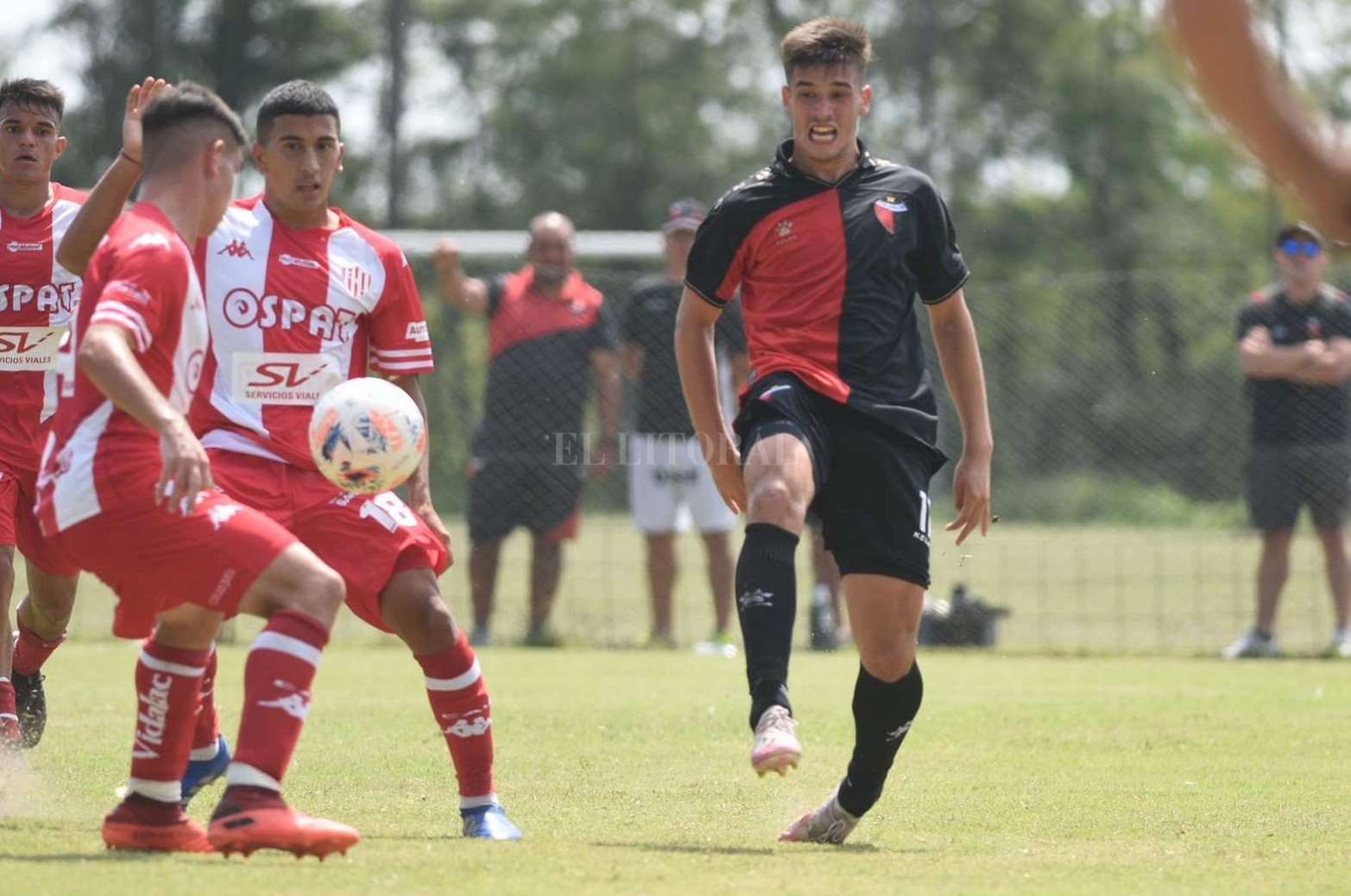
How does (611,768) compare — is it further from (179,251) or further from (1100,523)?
(1100,523)

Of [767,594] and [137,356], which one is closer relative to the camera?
[137,356]

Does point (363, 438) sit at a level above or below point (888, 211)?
below

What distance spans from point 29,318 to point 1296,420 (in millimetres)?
8895

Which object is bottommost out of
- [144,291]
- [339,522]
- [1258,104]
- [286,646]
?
[286,646]

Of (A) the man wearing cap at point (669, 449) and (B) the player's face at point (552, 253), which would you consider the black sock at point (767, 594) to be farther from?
(B) the player's face at point (552, 253)

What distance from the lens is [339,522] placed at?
5.89 meters

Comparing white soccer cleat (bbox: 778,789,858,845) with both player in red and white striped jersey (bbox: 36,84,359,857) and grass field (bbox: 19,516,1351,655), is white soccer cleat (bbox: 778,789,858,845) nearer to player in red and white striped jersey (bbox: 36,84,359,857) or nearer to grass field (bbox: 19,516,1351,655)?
player in red and white striped jersey (bbox: 36,84,359,857)

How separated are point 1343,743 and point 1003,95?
41.8 meters

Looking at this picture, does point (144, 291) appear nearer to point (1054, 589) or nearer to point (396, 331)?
point (396, 331)

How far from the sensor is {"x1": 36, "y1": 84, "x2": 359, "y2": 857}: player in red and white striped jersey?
493 cm

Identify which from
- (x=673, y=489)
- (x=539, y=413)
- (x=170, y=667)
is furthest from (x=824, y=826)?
(x=539, y=413)

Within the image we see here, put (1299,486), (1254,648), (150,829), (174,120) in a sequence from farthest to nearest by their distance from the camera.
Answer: (1299,486) < (1254,648) < (150,829) < (174,120)

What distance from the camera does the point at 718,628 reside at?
1309cm

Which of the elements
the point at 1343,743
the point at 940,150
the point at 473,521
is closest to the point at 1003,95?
the point at 940,150
